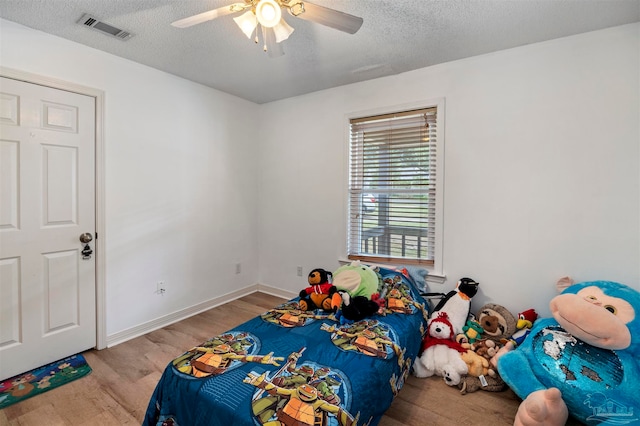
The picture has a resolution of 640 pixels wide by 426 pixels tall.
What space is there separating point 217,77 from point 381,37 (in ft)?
5.66

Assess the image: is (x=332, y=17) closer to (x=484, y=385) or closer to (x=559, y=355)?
(x=559, y=355)

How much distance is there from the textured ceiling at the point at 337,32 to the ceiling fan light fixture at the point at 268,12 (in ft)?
1.67

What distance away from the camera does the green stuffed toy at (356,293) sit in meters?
2.27

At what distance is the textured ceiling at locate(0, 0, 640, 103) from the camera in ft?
6.21

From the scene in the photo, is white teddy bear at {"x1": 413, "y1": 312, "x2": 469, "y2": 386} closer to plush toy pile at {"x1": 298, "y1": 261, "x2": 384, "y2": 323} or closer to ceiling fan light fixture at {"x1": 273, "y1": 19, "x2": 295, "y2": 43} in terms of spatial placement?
plush toy pile at {"x1": 298, "y1": 261, "x2": 384, "y2": 323}

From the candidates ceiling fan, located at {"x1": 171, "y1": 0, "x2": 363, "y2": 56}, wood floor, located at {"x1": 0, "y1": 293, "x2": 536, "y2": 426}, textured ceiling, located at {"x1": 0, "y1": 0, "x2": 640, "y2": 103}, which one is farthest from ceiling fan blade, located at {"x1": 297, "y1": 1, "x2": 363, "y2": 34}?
wood floor, located at {"x1": 0, "y1": 293, "x2": 536, "y2": 426}

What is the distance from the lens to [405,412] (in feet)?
6.19

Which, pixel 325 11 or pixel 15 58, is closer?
pixel 325 11

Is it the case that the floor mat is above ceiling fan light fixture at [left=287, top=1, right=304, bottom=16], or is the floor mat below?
below

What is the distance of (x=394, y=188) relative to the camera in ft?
9.97

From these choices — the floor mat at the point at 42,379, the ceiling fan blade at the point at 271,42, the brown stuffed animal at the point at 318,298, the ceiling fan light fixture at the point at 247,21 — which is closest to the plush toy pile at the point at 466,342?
the brown stuffed animal at the point at 318,298

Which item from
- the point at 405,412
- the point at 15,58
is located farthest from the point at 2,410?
the point at 405,412

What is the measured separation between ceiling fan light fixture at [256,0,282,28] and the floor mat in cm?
273

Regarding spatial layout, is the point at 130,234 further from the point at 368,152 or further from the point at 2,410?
the point at 368,152
